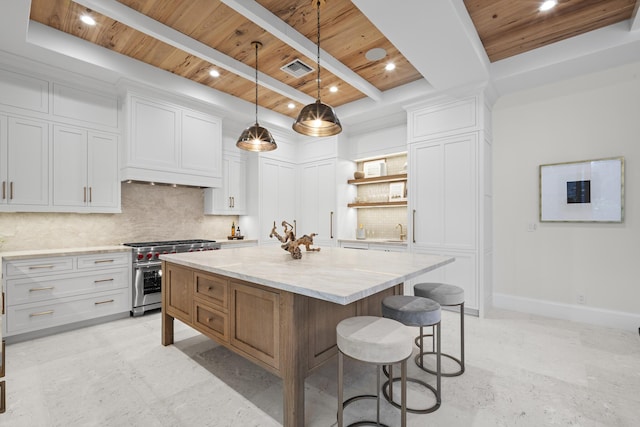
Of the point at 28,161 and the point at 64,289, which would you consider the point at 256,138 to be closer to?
the point at 28,161

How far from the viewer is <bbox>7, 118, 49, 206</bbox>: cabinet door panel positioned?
309 cm

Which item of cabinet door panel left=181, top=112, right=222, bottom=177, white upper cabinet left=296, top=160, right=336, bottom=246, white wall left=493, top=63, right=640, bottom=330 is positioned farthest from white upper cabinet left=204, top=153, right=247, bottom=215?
white wall left=493, top=63, right=640, bottom=330

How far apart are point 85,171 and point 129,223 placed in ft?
2.81

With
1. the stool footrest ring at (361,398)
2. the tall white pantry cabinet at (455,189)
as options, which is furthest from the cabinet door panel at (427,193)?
the stool footrest ring at (361,398)

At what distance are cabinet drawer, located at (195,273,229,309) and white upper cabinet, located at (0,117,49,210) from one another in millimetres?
2336

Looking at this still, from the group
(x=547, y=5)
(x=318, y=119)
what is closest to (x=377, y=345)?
(x=318, y=119)

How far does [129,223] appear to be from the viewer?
4105 mm

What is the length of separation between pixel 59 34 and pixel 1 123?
1.08 metres

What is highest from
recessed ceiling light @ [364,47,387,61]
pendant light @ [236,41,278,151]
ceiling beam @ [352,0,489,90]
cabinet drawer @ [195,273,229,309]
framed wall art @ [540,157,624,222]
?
recessed ceiling light @ [364,47,387,61]

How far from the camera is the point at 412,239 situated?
13.9ft

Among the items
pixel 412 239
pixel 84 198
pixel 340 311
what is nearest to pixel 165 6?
pixel 84 198

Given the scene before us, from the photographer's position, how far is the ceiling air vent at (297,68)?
11.5ft

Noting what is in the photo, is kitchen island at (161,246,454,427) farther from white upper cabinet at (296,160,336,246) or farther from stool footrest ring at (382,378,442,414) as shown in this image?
white upper cabinet at (296,160,336,246)

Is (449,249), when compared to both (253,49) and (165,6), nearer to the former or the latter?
(253,49)
